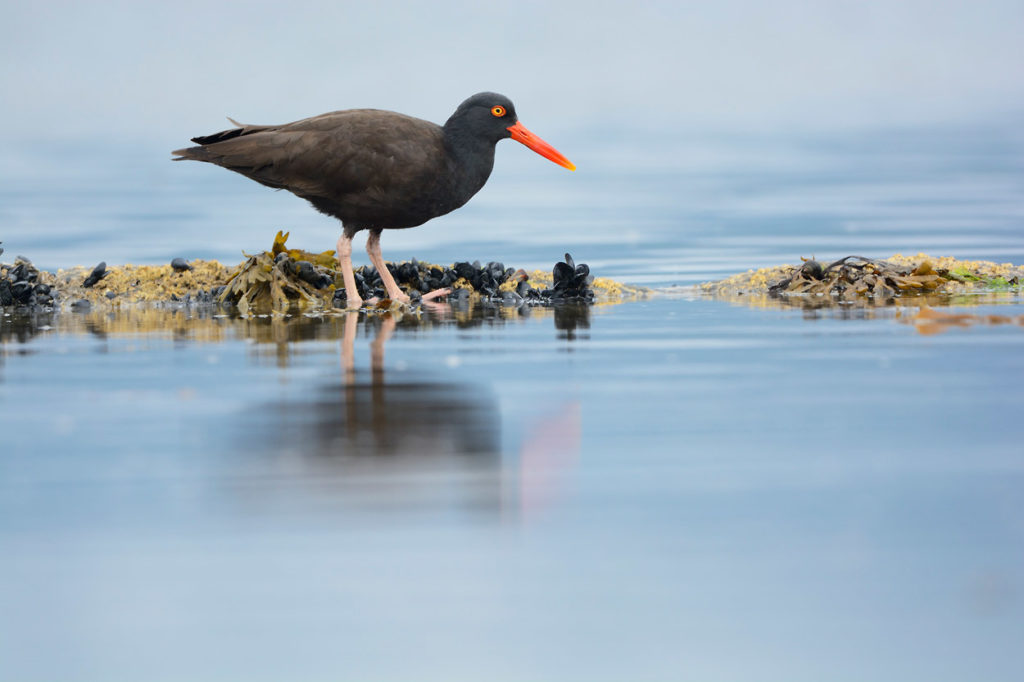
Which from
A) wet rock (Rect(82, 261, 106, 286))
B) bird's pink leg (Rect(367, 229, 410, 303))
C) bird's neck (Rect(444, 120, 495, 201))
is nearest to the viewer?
bird's neck (Rect(444, 120, 495, 201))

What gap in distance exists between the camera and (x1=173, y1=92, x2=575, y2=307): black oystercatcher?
744 centimetres

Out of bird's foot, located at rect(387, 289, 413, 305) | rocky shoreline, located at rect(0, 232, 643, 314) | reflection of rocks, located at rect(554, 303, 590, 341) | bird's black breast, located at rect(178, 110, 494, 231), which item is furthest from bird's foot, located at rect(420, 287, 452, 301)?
reflection of rocks, located at rect(554, 303, 590, 341)

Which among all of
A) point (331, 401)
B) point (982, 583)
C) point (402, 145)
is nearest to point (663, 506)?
point (982, 583)

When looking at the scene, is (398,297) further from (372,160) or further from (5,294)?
(5,294)

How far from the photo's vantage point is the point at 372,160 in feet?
24.2

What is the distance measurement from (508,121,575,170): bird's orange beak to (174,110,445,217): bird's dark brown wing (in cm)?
72

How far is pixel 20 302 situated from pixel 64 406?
6.65m

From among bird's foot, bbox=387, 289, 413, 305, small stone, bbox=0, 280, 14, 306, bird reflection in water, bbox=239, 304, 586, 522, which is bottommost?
bird reflection in water, bbox=239, 304, 586, 522

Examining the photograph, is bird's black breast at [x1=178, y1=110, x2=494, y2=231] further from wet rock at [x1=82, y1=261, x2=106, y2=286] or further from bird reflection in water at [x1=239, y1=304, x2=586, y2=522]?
bird reflection in water at [x1=239, y1=304, x2=586, y2=522]

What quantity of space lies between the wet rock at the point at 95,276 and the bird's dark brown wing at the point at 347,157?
9.61ft

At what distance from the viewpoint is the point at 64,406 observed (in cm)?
315

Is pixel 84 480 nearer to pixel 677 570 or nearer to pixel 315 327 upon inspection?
pixel 677 570

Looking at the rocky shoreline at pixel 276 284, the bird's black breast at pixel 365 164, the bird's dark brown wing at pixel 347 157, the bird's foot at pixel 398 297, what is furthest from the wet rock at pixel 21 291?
the bird's foot at pixel 398 297

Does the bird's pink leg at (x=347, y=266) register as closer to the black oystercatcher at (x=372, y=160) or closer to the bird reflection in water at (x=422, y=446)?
the black oystercatcher at (x=372, y=160)
